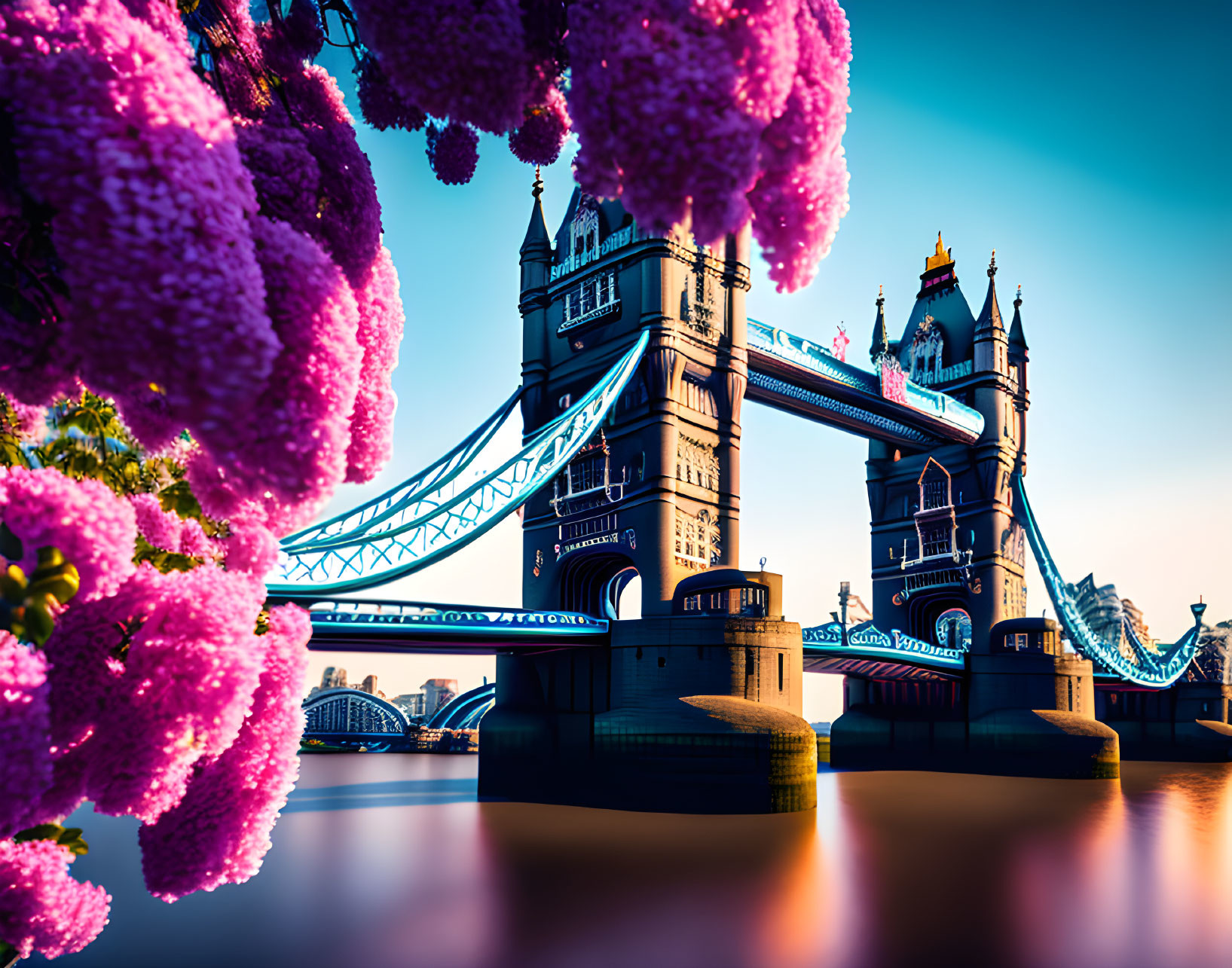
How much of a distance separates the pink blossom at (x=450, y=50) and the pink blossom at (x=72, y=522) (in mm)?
1323

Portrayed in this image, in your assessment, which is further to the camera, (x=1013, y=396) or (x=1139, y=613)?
(x=1139, y=613)

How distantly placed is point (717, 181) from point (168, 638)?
174cm

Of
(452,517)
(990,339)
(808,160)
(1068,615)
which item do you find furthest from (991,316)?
(808,160)

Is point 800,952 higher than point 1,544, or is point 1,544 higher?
point 1,544

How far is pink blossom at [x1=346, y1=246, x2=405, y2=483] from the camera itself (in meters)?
2.63

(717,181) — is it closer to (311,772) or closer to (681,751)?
(681,751)

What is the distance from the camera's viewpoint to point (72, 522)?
2.07 m

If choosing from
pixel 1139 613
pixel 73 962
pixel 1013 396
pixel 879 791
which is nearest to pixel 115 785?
pixel 73 962

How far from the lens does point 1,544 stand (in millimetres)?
2041

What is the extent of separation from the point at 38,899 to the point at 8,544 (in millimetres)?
1036

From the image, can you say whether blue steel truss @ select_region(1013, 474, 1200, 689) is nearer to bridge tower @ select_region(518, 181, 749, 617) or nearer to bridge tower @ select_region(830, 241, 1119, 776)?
bridge tower @ select_region(830, 241, 1119, 776)

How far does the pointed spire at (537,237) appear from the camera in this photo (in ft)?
102

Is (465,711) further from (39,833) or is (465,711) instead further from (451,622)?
(39,833)

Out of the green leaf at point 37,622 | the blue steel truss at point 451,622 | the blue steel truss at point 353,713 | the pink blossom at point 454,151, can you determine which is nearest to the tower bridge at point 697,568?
the blue steel truss at point 451,622
